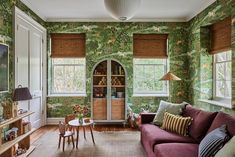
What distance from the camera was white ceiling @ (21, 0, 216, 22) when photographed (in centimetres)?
504

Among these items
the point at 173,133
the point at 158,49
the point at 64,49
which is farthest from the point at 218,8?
the point at 64,49

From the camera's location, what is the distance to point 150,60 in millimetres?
6695

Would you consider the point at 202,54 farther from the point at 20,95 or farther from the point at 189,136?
the point at 20,95

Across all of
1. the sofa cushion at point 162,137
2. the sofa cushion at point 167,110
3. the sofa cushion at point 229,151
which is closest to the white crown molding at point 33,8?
the sofa cushion at point 167,110

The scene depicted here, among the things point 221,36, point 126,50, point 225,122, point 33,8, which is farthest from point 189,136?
point 33,8

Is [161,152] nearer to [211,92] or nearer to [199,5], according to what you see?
[211,92]

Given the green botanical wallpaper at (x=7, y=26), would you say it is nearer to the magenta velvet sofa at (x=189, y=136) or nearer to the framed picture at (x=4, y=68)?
the framed picture at (x=4, y=68)

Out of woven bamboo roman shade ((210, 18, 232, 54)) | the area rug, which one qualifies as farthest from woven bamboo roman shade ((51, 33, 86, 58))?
woven bamboo roman shade ((210, 18, 232, 54))

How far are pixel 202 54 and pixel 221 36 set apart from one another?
0.72 metres

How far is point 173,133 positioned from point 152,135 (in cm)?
35

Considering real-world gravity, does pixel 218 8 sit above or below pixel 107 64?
above

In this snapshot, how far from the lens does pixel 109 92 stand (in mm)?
6094

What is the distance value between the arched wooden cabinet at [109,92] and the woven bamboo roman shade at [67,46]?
0.78 metres

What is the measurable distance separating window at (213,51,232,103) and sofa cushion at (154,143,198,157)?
2156 mm
